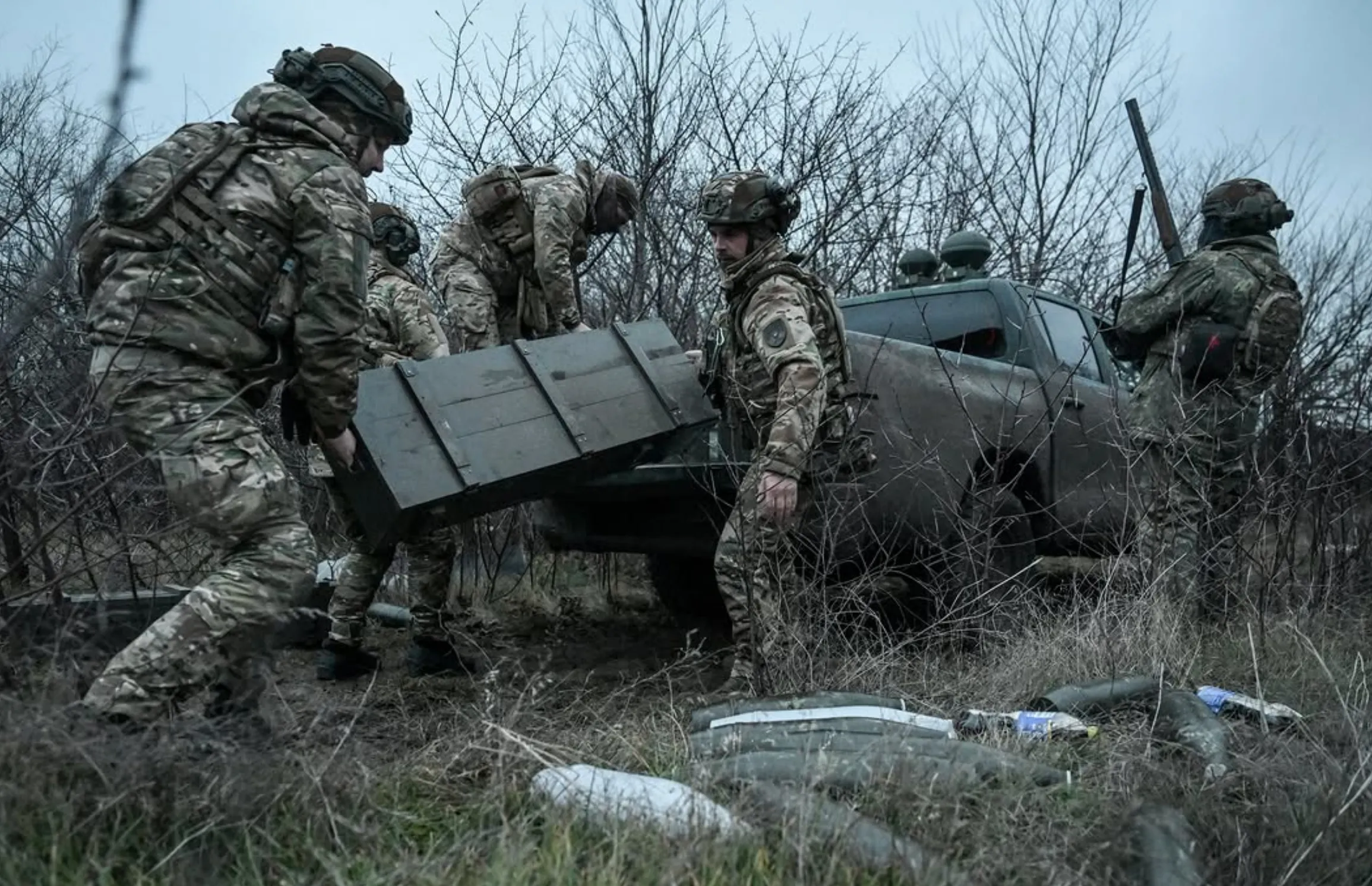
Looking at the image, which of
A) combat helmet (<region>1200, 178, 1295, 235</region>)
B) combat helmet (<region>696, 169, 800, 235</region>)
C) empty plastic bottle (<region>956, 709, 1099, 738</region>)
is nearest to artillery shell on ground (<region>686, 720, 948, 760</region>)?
empty plastic bottle (<region>956, 709, 1099, 738</region>)

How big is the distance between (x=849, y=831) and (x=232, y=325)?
2.06 meters

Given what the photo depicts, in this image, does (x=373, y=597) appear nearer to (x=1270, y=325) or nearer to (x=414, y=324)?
(x=414, y=324)

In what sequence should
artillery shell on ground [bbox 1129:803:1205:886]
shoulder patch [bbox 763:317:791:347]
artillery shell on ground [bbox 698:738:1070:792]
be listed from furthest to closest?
shoulder patch [bbox 763:317:791:347] → artillery shell on ground [bbox 698:738:1070:792] → artillery shell on ground [bbox 1129:803:1205:886]

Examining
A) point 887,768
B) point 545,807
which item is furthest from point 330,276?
point 887,768

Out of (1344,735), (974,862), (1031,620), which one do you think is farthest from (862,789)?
(1031,620)

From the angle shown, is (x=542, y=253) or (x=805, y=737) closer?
(x=805, y=737)

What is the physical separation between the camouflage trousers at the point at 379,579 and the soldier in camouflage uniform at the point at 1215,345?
2912mm

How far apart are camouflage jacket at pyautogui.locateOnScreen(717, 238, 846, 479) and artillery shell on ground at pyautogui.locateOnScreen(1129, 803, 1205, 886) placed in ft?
5.86

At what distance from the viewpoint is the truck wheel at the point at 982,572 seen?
15.6ft

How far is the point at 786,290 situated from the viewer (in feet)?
15.4

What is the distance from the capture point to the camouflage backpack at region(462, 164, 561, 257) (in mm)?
6113

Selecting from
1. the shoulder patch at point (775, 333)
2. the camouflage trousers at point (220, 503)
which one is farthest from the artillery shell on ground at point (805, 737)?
the shoulder patch at point (775, 333)

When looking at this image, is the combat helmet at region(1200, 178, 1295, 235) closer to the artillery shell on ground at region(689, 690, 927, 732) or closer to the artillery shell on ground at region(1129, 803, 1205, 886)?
the artillery shell on ground at region(689, 690, 927, 732)

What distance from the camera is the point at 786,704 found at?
3.67 metres
